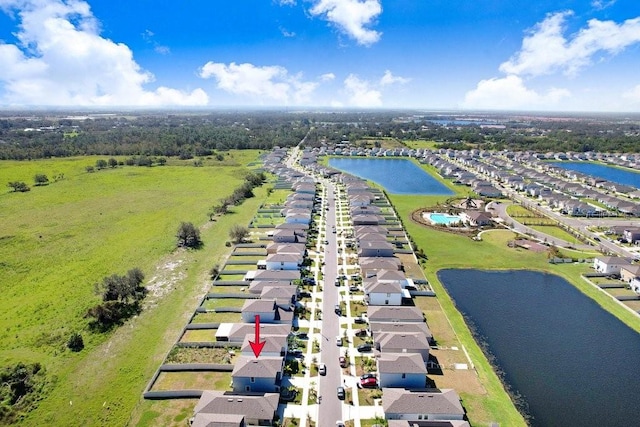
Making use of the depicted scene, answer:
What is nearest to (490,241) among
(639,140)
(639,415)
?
(639,415)

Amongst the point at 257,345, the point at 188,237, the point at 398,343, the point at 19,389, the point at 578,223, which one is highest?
the point at 398,343

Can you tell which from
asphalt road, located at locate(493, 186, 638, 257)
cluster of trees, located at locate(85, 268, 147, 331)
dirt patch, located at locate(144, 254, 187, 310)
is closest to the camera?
cluster of trees, located at locate(85, 268, 147, 331)

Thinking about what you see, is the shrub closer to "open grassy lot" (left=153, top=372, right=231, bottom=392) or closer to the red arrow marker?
"open grassy lot" (left=153, top=372, right=231, bottom=392)

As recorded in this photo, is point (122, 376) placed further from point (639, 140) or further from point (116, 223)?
point (639, 140)

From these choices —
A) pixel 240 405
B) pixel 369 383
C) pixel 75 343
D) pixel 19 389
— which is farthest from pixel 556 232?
pixel 19 389

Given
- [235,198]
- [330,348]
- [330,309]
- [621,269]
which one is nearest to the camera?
[330,348]

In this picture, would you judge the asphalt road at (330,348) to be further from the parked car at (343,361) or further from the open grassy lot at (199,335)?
the open grassy lot at (199,335)

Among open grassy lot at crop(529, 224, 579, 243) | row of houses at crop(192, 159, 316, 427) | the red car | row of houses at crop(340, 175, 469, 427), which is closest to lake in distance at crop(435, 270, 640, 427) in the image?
row of houses at crop(340, 175, 469, 427)

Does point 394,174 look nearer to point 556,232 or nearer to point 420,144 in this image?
point 556,232
